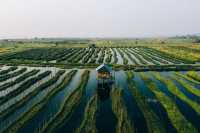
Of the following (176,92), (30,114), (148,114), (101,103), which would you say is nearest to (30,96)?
(30,114)

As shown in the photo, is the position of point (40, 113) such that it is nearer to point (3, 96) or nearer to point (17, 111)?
point (17, 111)

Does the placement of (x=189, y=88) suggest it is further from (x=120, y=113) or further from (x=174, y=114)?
(x=120, y=113)

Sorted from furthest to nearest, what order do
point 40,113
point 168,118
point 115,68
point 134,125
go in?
point 115,68
point 40,113
point 168,118
point 134,125

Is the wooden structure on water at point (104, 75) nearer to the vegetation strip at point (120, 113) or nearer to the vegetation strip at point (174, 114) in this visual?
the vegetation strip at point (120, 113)

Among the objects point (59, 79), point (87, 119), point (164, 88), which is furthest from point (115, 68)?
point (87, 119)

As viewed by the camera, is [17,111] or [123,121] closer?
[123,121]

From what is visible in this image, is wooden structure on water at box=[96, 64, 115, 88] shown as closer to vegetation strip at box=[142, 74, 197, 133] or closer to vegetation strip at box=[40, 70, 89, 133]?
vegetation strip at box=[40, 70, 89, 133]

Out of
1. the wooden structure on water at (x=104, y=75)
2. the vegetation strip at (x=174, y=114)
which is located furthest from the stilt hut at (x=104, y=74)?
the vegetation strip at (x=174, y=114)

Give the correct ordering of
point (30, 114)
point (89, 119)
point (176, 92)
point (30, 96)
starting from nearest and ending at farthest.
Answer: point (89, 119) → point (30, 114) → point (30, 96) → point (176, 92)
